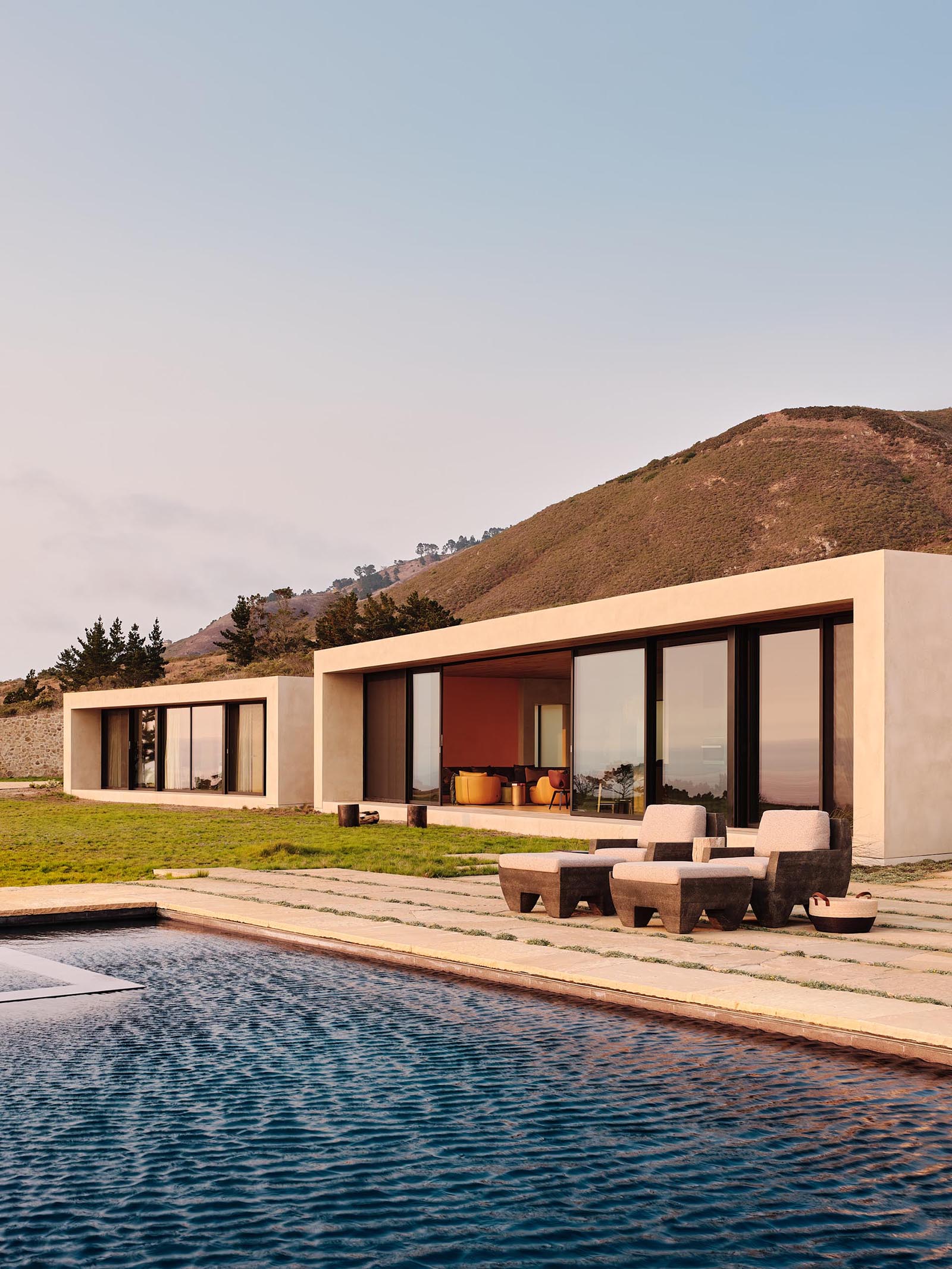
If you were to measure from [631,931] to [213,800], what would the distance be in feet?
67.2

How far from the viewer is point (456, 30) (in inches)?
664

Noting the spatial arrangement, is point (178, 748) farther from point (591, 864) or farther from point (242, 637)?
point (242, 637)

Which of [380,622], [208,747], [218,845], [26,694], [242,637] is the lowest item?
[218,845]

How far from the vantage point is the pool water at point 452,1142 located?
10.2ft

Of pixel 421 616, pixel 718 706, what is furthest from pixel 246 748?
pixel 421 616

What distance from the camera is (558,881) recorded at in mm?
8289

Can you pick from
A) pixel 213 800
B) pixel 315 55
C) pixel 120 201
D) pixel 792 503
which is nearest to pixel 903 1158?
pixel 315 55

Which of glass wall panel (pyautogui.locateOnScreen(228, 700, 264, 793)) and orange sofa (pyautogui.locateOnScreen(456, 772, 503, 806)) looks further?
glass wall panel (pyautogui.locateOnScreen(228, 700, 264, 793))

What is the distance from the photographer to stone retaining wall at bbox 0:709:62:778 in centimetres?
4694

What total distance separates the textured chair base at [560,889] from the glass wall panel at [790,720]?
16.1 ft

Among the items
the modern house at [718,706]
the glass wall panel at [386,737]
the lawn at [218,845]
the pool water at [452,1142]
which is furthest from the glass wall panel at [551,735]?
the pool water at [452,1142]

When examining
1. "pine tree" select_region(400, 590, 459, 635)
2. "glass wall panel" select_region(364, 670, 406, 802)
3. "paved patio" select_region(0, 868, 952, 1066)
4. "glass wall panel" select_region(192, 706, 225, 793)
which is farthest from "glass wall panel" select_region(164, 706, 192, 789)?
"pine tree" select_region(400, 590, 459, 635)

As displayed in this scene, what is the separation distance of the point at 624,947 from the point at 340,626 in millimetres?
44429

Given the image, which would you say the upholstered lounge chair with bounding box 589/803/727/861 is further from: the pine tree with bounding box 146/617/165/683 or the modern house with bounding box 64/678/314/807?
the pine tree with bounding box 146/617/165/683
